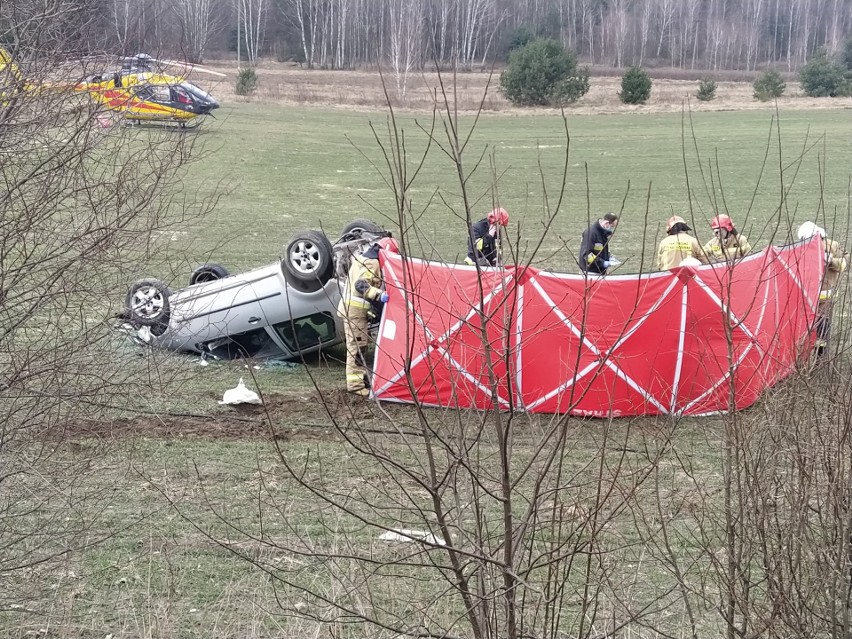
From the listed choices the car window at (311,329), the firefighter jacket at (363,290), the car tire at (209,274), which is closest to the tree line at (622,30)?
the car tire at (209,274)

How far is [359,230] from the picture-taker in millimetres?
12492

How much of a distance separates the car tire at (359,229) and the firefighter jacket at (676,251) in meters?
3.43

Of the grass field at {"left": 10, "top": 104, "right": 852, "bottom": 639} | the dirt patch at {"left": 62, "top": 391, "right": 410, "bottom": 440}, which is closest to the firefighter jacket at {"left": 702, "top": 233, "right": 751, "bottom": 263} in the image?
the grass field at {"left": 10, "top": 104, "right": 852, "bottom": 639}

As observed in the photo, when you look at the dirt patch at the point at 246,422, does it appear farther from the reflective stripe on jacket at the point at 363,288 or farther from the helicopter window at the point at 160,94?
the helicopter window at the point at 160,94

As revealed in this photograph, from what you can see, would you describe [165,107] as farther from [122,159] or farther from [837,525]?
[837,525]

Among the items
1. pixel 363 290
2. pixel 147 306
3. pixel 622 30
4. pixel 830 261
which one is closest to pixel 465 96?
pixel 622 30

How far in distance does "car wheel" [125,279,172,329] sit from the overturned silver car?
2.47ft

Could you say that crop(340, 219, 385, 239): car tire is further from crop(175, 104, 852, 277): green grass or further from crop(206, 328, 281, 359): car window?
crop(206, 328, 281, 359): car window

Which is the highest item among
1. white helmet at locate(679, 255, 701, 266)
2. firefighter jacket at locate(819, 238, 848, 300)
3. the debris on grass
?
firefighter jacket at locate(819, 238, 848, 300)

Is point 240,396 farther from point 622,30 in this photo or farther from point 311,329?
point 622,30

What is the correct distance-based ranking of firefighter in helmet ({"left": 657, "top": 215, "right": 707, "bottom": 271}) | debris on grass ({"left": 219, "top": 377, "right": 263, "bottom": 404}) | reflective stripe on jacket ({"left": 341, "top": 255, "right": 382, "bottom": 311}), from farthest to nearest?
1. firefighter in helmet ({"left": 657, "top": 215, "right": 707, "bottom": 271})
2. debris on grass ({"left": 219, "top": 377, "right": 263, "bottom": 404})
3. reflective stripe on jacket ({"left": 341, "top": 255, "right": 382, "bottom": 311})

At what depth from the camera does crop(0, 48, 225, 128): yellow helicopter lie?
24.0 ft

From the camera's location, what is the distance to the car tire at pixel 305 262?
11.2 m

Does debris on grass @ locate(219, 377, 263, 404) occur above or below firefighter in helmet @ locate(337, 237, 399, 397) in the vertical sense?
below
